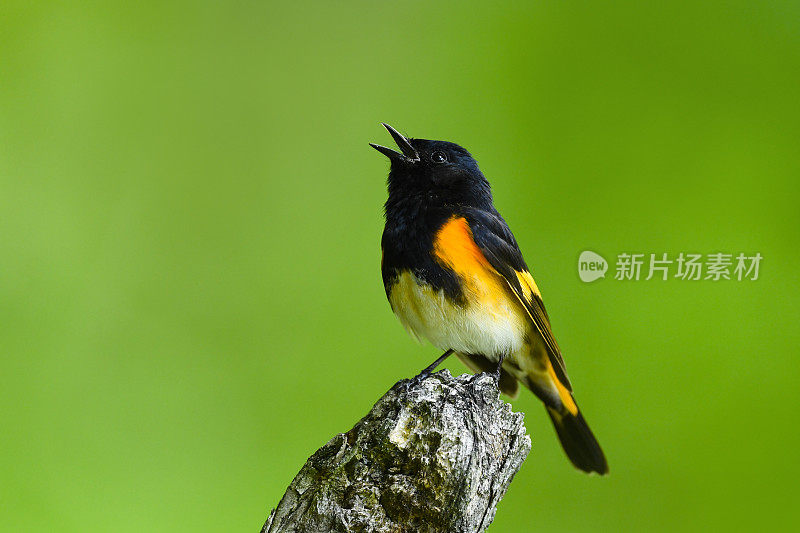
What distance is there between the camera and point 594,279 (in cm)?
332

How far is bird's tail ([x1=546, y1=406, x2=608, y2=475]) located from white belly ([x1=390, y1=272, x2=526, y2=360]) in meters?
0.44

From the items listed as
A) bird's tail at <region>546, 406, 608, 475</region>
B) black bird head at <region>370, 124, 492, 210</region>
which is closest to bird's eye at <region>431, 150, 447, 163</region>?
black bird head at <region>370, 124, 492, 210</region>

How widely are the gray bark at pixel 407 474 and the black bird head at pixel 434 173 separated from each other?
93 centimetres

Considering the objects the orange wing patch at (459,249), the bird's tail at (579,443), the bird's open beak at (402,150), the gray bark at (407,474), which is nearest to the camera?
the gray bark at (407,474)

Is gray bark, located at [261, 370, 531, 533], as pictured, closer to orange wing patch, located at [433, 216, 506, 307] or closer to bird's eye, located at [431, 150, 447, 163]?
orange wing patch, located at [433, 216, 506, 307]

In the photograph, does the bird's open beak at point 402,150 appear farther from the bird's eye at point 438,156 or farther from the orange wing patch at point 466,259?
the orange wing patch at point 466,259

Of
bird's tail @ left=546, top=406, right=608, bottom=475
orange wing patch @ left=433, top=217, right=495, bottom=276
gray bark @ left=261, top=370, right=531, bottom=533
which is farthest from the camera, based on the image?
bird's tail @ left=546, top=406, right=608, bottom=475

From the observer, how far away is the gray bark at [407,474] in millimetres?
1451

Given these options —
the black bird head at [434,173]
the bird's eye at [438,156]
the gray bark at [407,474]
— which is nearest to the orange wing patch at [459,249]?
the black bird head at [434,173]

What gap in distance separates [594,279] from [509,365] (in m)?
0.91

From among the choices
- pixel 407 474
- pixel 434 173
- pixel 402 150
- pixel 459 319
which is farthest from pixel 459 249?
pixel 407 474

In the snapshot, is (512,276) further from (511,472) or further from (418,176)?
(511,472)

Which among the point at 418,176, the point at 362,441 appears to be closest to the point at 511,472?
the point at 362,441

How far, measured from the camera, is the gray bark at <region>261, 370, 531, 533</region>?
145 centimetres
